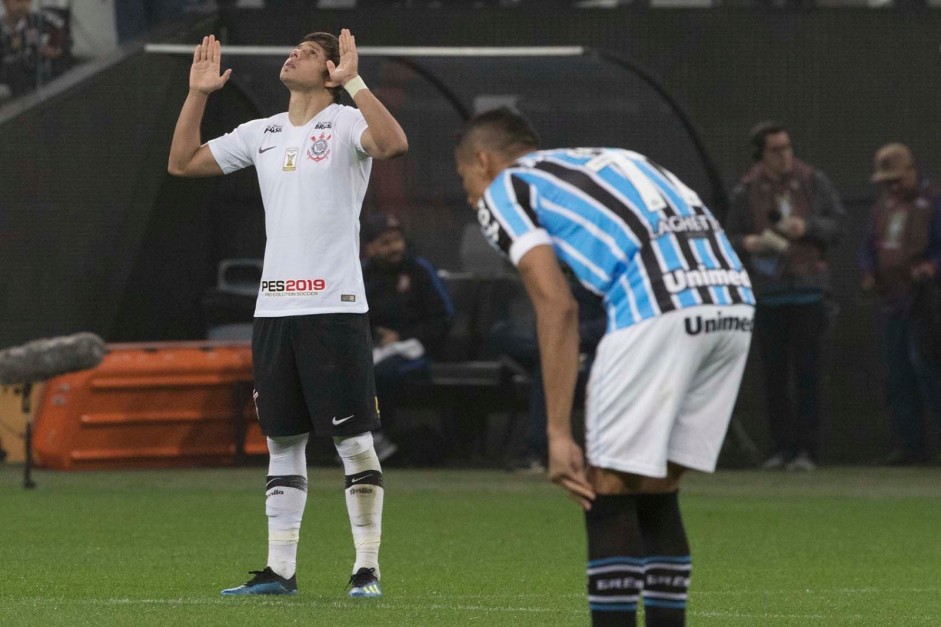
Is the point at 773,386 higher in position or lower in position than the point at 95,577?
higher

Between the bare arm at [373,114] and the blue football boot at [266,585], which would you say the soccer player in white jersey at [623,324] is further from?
the blue football boot at [266,585]

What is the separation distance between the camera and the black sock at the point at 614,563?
5.12m

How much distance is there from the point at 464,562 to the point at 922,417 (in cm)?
658

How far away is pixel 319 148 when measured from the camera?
7.27m

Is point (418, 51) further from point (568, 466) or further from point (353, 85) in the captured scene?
point (568, 466)

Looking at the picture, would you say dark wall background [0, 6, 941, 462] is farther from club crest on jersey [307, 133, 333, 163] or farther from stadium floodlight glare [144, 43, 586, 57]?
club crest on jersey [307, 133, 333, 163]

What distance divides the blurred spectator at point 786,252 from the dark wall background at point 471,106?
113 centimetres

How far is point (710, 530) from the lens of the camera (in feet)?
34.2

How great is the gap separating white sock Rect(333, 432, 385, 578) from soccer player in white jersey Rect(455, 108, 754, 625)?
2216 mm

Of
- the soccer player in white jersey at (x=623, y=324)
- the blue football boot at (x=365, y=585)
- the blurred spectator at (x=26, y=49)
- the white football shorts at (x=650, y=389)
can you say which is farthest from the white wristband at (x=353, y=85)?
the blurred spectator at (x=26, y=49)

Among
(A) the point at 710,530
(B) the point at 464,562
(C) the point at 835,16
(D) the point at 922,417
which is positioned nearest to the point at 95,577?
(B) the point at 464,562

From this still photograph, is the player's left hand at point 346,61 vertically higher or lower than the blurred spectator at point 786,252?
lower

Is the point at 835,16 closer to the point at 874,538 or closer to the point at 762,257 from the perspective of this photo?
the point at 762,257

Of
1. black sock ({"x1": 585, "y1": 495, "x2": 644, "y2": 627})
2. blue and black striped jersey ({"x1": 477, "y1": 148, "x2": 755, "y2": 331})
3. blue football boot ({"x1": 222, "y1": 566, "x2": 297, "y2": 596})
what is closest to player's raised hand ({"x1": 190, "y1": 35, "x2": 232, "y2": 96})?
blue football boot ({"x1": 222, "y1": 566, "x2": 297, "y2": 596})
